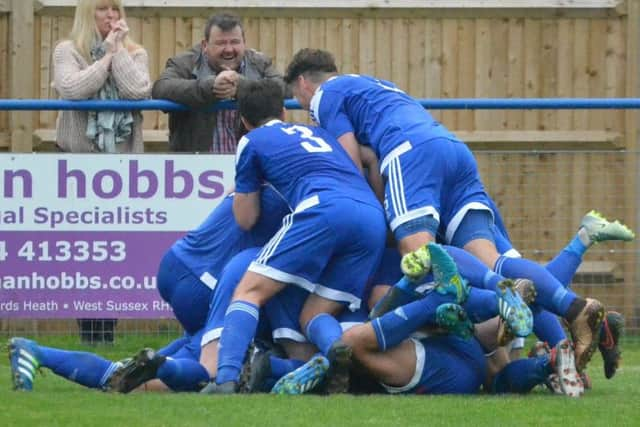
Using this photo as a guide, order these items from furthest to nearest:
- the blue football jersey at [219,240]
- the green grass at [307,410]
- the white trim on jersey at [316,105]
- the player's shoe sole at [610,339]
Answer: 1. the white trim on jersey at [316,105]
2. the blue football jersey at [219,240]
3. the player's shoe sole at [610,339]
4. the green grass at [307,410]

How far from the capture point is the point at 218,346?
7.89m

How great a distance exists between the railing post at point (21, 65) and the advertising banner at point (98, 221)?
2.00 metres

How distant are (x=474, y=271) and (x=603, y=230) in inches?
39.0

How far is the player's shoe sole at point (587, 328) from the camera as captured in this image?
303 inches

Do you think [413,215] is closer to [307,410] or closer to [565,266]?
[565,266]

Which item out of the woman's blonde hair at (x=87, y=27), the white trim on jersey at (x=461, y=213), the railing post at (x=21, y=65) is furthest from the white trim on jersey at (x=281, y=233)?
the railing post at (x=21, y=65)

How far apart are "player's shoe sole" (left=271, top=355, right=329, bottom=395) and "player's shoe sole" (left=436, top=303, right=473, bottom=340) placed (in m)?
0.56

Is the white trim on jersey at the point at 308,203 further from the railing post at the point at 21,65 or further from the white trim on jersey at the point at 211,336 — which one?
the railing post at the point at 21,65

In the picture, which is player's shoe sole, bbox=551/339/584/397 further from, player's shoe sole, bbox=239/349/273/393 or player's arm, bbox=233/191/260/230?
player's arm, bbox=233/191/260/230

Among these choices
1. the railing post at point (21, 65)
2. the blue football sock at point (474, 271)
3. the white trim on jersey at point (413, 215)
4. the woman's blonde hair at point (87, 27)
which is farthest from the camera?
the railing post at point (21, 65)

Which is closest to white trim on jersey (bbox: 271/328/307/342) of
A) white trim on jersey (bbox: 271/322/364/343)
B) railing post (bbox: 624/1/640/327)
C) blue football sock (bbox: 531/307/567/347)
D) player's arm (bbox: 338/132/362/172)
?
white trim on jersey (bbox: 271/322/364/343)

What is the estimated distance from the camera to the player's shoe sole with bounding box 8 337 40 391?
7.77 metres

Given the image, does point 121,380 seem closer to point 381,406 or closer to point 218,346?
point 218,346

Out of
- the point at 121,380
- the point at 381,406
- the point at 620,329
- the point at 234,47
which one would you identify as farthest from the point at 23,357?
the point at 234,47
